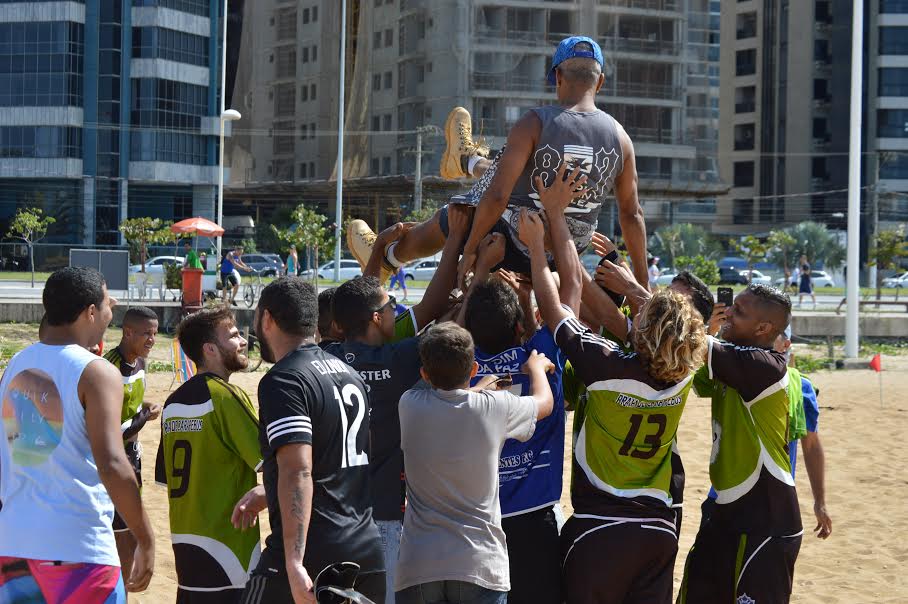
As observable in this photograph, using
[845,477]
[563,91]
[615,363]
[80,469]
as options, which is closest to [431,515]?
[615,363]

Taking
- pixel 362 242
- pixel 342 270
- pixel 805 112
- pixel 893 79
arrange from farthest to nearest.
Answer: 1. pixel 805 112
2. pixel 893 79
3. pixel 342 270
4. pixel 362 242

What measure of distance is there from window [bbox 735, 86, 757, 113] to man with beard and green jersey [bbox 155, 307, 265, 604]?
79.4 metres

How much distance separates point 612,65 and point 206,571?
62915mm

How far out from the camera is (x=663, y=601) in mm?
4441

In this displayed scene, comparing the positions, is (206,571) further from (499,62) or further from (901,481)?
(499,62)

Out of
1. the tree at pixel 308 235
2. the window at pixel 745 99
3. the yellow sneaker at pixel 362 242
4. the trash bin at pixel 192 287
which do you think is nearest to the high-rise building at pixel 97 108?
the tree at pixel 308 235

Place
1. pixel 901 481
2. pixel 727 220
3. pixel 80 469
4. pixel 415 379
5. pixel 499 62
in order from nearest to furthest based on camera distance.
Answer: pixel 80 469 < pixel 415 379 < pixel 901 481 < pixel 499 62 < pixel 727 220

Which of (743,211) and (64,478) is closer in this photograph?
(64,478)

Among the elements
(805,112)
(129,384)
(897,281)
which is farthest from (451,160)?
(805,112)

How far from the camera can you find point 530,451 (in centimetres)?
457

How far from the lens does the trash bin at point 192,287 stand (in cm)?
2567

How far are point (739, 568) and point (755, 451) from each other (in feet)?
1.65

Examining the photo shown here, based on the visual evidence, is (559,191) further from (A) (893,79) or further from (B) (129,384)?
(A) (893,79)

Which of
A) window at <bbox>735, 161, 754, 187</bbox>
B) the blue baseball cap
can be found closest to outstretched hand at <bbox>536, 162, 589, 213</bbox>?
the blue baseball cap
